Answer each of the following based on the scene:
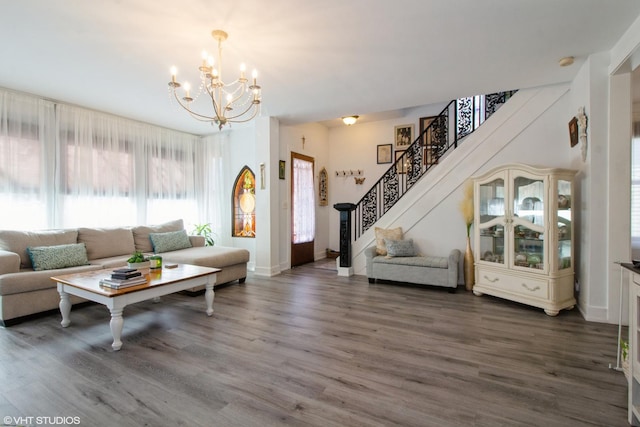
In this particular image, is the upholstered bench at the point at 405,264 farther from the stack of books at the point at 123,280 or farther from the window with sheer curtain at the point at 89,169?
the window with sheer curtain at the point at 89,169

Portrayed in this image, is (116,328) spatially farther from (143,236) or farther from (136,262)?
(143,236)

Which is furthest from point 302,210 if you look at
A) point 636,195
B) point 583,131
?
point 636,195

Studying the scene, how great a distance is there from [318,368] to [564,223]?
11.1 ft

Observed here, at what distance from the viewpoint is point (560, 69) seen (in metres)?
3.51

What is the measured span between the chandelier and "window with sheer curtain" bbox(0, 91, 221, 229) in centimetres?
158

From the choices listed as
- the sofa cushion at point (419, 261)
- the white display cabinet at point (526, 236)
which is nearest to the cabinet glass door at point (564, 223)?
the white display cabinet at point (526, 236)

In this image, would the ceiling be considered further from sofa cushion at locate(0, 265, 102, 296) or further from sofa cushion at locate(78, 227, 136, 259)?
sofa cushion at locate(0, 265, 102, 296)

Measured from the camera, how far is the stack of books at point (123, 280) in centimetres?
279

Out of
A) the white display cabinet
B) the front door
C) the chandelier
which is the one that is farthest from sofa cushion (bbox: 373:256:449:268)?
the chandelier

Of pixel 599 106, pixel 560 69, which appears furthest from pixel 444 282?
pixel 560 69

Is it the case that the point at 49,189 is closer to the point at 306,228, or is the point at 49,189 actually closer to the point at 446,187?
the point at 306,228

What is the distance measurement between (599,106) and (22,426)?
5441mm

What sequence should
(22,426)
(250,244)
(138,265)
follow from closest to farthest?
1. (22,426)
2. (138,265)
3. (250,244)

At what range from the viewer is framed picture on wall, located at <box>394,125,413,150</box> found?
21.2 ft
